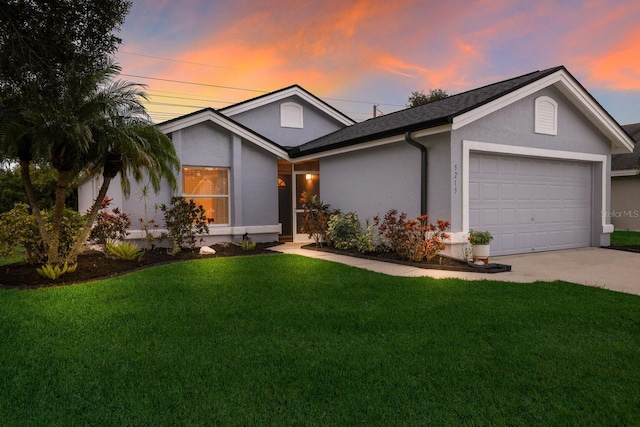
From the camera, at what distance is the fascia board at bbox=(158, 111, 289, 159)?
11.3 metres

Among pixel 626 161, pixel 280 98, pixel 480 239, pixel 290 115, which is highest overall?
pixel 280 98

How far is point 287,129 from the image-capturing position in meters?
16.5

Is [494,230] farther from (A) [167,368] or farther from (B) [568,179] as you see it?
(A) [167,368]

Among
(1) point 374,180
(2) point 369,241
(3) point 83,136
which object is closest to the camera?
(3) point 83,136

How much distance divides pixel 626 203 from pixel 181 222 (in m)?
19.8

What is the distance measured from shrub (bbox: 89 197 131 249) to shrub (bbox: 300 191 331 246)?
4.96 m

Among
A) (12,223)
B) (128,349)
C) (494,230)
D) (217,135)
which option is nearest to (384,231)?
(494,230)

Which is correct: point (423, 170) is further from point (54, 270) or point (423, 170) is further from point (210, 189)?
point (54, 270)

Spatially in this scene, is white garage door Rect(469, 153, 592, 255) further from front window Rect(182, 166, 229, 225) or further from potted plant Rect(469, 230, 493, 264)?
front window Rect(182, 166, 229, 225)

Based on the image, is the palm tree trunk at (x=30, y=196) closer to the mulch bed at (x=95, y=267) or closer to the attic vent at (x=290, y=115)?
the mulch bed at (x=95, y=267)

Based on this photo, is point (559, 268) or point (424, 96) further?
point (424, 96)

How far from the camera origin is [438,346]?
13.6 feet

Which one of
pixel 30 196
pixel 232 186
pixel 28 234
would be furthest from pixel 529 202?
pixel 28 234

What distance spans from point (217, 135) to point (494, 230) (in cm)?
→ 828
